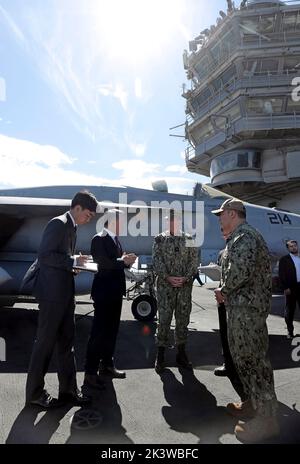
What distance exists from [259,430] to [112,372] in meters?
2.14

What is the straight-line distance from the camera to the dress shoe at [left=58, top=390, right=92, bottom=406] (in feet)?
11.7

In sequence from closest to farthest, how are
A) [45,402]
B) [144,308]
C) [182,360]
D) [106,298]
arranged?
1. [45,402]
2. [106,298]
3. [182,360]
4. [144,308]

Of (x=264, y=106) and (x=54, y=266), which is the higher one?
(x=264, y=106)

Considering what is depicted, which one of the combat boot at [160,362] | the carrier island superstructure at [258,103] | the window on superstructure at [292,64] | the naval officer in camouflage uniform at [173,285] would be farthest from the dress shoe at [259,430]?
the window on superstructure at [292,64]

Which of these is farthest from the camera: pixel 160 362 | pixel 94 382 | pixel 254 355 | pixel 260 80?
pixel 260 80

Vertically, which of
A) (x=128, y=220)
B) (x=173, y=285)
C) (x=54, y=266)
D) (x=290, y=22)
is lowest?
(x=173, y=285)

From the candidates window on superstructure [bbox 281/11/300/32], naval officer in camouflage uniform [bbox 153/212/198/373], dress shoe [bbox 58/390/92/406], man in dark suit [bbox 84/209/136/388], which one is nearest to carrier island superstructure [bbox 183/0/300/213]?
window on superstructure [bbox 281/11/300/32]

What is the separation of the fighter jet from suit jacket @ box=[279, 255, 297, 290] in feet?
5.26

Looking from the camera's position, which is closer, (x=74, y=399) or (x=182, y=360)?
(x=74, y=399)

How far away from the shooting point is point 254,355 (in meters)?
3.03

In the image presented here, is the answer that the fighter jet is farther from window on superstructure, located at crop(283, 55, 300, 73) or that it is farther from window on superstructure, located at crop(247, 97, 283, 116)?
window on superstructure, located at crop(283, 55, 300, 73)

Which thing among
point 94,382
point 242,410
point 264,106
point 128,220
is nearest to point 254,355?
point 242,410

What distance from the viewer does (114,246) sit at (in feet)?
14.5

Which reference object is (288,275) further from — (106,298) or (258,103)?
(258,103)
